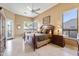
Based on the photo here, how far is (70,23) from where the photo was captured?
2.41m

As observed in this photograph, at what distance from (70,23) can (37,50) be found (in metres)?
1.00

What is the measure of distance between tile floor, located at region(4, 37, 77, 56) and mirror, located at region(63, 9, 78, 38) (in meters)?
0.32

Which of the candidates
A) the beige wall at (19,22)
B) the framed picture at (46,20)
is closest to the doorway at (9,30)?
the beige wall at (19,22)

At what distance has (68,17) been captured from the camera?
2.43 metres

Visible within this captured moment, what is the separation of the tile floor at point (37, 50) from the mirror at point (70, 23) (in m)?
0.32

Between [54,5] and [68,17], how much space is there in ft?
1.42

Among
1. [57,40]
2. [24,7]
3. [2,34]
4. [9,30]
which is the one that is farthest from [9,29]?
[57,40]

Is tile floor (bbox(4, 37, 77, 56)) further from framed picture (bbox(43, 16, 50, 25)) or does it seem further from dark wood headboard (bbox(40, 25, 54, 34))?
framed picture (bbox(43, 16, 50, 25))

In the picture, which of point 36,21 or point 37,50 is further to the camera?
point 36,21

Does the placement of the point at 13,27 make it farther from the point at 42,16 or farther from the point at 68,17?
the point at 68,17

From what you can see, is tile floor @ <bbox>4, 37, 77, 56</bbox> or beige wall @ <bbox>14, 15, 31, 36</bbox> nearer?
tile floor @ <bbox>4, 37, 77, 56</bbox>

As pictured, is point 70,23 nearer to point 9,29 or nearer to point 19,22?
point 19,22

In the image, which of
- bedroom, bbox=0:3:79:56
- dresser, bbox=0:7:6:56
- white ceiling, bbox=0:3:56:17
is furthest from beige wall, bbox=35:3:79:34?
dresser, bbox=0:7:6:56

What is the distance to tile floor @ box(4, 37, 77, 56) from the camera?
7.74 feet
